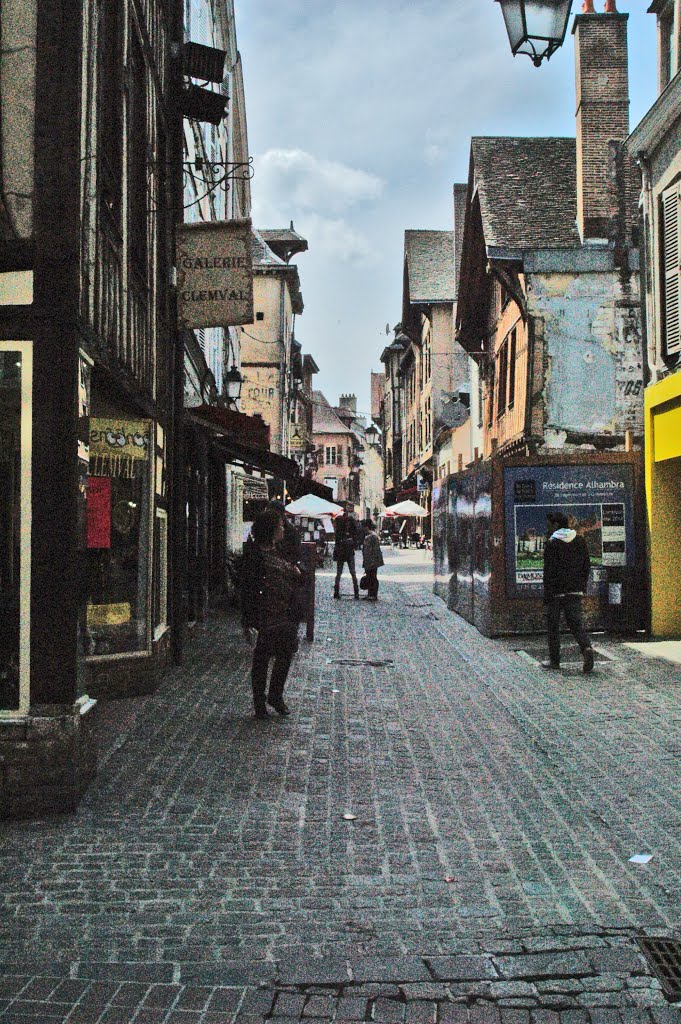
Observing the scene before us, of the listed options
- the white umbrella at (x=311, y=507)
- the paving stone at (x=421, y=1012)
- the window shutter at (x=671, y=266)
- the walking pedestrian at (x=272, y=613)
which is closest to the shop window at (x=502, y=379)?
the white umbrella at (x=311, y=507)

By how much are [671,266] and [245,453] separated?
27.0ft

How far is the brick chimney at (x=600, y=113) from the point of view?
20.2 meters

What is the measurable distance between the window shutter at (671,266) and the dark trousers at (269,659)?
7.13 m

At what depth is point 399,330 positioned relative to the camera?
63375mm

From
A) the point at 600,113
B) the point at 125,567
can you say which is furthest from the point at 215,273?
the point at 600,113

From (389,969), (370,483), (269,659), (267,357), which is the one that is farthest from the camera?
(370,483)

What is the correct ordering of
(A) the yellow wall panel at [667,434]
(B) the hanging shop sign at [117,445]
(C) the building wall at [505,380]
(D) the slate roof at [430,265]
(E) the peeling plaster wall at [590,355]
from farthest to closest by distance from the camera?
1. (D) the slate roof at [430,265]
2. (C) the building wall at [505,380]
3. (E) the peeling plaster wall at [590,355]
4. (A) the yellow wall panel at [667,434]
5. (B) the hanging shop sign at [117,445]

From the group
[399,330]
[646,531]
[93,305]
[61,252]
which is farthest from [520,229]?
[399,330]

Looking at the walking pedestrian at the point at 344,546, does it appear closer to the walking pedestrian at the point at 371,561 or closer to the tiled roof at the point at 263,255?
the walking pedestrian at the point at 371,561

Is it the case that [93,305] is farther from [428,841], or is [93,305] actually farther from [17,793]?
[428,841]

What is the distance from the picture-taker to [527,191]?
2241 cm

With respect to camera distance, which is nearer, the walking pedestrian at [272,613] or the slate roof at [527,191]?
the walking pedestrian at [272,613]

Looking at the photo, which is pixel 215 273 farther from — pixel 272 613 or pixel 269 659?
pixel 269 659

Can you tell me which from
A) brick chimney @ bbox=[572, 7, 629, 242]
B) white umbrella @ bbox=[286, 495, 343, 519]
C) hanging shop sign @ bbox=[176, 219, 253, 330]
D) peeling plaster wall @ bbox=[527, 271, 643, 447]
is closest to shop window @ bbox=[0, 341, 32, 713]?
hanging shop sign @ bbox=[176, 219, 253, 330]
